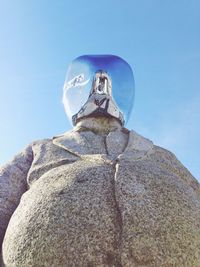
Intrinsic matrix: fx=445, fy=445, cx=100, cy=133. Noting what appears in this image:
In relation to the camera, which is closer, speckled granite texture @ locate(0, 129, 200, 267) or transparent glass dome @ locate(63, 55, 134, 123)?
speckled granite texture @ locate(0, 129, 200, 267)

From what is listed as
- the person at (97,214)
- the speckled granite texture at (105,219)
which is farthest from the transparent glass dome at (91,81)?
the speckled granite texture at (105,219)

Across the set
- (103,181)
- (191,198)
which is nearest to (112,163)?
(103,181)

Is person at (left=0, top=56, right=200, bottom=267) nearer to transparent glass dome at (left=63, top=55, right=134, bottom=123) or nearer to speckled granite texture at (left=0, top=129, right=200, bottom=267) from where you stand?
speckled granite texture at (left=0, top=129, right=200, bottom=267)

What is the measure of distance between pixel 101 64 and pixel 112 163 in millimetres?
2778

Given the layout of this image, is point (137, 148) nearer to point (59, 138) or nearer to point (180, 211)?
point (59, 138)

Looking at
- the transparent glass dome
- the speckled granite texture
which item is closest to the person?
the speckled granite texture

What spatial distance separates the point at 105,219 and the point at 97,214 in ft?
0.24

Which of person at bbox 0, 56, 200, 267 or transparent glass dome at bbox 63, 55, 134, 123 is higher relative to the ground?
transparent glass dome at bbox 63, 55, 134, 123

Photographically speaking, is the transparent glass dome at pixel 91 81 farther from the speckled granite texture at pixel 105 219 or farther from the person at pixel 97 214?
the speckled granite texture at pixel 105 219

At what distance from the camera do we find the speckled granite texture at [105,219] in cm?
304

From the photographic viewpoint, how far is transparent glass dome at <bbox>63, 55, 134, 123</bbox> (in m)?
6.00

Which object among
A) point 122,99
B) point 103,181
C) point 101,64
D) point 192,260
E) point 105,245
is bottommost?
point 192,260

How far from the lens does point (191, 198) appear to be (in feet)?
12.0

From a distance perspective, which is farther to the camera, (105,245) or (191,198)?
(191,198)
